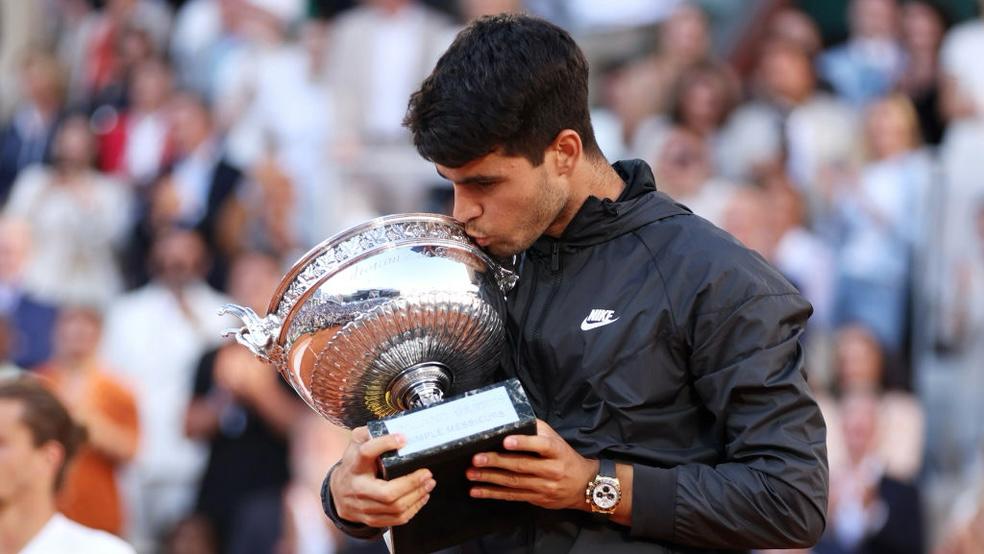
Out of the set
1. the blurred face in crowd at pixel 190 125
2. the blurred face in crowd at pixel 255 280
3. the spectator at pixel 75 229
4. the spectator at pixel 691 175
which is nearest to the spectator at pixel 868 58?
the spectator at pixel 691 175

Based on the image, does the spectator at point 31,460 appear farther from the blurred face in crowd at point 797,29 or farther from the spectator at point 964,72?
the blurred face in crowd at point 797,29

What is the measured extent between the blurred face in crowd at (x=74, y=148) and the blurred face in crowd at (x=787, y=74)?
13.3 ft

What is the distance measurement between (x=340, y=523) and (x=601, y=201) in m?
0.66

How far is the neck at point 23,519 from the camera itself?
11.5 feet

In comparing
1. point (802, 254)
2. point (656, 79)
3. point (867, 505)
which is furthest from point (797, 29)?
point (867, 505)

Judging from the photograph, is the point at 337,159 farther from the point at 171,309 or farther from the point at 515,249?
the point at 515,249

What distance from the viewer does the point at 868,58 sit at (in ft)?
23.2

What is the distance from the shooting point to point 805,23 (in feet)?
24.3

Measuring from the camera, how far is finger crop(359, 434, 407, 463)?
198 centimetres

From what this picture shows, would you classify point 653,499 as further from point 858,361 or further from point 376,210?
point 376,210

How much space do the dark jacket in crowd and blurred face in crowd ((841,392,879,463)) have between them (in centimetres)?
384

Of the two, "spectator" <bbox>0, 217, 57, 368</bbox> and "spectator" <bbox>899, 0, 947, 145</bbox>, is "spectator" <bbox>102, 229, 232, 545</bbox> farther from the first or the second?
"spectator" <bbox>899, 0, 947, 145</bbox>

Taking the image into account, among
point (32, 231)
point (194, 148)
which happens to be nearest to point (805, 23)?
point (194, 148)

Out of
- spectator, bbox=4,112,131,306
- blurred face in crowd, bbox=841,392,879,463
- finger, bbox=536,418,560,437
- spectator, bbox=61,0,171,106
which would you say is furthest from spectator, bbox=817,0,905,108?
finger, bbox=536,418,560,437
